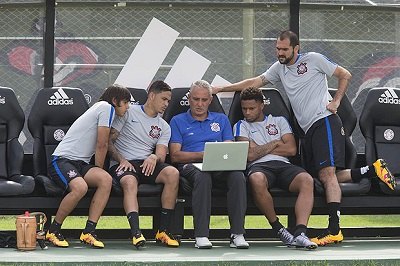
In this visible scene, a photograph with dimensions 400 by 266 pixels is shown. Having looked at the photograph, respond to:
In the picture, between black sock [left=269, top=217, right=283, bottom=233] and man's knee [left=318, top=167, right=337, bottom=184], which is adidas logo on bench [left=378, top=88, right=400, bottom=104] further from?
black sock [left=269, top=217, right=283, bottom=233]

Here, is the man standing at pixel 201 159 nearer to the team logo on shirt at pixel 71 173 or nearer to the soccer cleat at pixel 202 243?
the soccer cleat at pixel 202 243

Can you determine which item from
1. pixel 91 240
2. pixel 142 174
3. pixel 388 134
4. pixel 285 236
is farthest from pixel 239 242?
pixel 388 134

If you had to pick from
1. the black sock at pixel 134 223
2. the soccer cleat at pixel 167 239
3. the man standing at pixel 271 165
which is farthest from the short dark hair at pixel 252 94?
the black sock at pixel 134 223

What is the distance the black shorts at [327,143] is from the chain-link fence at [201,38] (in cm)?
91

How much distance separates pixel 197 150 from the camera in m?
8.27

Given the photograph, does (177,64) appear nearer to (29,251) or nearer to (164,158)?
(164,158)

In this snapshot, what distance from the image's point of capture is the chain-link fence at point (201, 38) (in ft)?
29.8

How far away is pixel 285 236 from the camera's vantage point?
26.0ft

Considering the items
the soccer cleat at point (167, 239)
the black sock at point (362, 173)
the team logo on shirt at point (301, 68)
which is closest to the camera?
the soccer cleat at point (167, 239)

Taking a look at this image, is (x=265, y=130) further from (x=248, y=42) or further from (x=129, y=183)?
(x=129, y=183)

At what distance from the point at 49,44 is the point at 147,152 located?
1.50m

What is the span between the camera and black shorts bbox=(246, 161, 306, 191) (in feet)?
26.5

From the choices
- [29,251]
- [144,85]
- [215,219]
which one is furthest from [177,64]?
[215,219]

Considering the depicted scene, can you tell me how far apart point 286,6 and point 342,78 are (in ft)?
3.65
